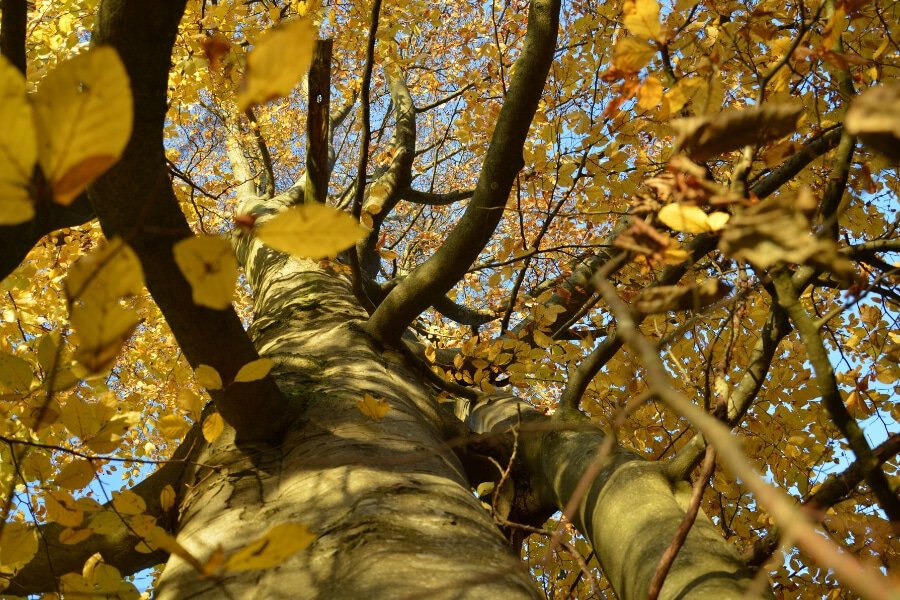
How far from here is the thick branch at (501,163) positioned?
5.83 feet

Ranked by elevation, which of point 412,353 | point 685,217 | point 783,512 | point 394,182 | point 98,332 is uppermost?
point 394,182

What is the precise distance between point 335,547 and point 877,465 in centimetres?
91

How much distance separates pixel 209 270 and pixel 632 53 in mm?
861

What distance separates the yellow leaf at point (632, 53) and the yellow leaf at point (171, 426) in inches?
50.7

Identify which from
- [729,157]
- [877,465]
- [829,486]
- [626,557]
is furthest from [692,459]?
Result: [729,157]

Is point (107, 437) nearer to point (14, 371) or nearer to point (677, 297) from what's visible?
point (14, 371)

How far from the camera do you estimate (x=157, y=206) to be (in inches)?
49.7

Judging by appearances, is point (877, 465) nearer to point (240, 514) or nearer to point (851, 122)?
point (851, 122)

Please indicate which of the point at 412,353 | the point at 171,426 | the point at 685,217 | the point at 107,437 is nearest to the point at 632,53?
the point at 685,217

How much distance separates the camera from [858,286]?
0.92 m

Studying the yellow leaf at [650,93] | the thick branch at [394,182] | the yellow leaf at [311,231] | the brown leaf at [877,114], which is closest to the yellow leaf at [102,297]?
the yellow leaf at [311,231]

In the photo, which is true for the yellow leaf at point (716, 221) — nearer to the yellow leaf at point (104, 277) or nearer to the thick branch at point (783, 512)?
the thick branch at point (783, 512)

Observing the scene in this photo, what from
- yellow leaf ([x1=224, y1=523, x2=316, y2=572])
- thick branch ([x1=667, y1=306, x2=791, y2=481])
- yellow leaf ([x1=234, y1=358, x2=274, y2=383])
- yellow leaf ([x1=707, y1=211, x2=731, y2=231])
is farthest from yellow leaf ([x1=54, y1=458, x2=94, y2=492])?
thick branch ([x1=667, y1=306, x2=791, y2=481])

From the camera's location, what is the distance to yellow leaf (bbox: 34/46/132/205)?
447 millimetres
